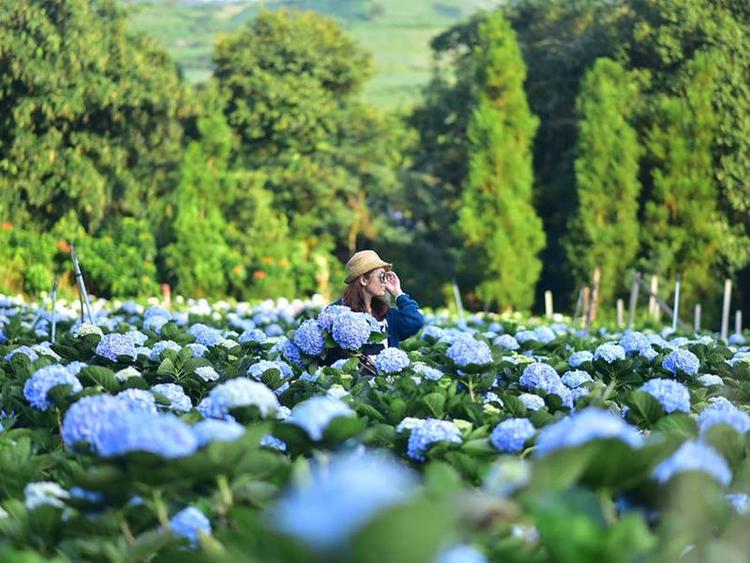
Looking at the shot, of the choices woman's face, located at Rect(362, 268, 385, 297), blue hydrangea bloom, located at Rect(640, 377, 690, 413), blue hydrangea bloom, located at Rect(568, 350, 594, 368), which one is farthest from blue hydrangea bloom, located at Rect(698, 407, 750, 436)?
woman's face, located at Rect(362, 268, 385, 297)

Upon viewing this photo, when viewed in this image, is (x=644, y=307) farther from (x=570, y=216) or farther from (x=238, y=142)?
(x=238, y=142)

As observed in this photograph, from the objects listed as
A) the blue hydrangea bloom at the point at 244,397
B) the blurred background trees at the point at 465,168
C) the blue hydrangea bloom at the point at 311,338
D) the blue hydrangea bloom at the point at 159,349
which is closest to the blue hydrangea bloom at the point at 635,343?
the blue hydrangea bloom at the point at 311,338

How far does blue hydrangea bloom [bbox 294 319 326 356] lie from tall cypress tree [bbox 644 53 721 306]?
1376cm

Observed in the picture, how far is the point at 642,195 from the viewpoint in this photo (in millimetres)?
17953

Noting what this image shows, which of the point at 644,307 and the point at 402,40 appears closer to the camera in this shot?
the point at 644,307

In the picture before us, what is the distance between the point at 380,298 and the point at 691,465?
2.53 meters

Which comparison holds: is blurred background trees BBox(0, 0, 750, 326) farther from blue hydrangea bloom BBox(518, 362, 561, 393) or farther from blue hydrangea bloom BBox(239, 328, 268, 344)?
blue hydrangea bloom BBox(518, 362, 561, 393)

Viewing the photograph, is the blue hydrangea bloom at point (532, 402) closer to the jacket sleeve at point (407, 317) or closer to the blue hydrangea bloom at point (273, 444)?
the blue hydrangea bloom at point (273, 444)

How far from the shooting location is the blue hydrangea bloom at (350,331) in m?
3.33

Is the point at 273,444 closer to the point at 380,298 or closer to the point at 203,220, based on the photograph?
the point at 380,298

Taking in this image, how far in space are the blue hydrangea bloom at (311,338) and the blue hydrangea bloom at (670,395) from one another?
131cm

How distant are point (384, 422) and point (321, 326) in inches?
33.5

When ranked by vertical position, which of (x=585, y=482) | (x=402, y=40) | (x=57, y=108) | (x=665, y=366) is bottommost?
(x=402, y=40)

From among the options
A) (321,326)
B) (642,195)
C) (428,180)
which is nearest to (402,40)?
(428,180)
